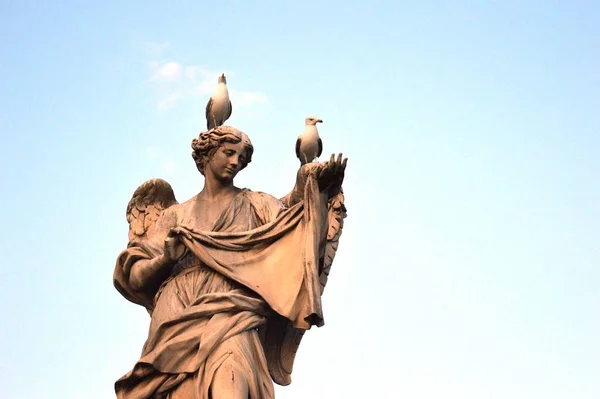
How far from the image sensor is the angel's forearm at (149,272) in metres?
12.3

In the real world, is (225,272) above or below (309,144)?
below

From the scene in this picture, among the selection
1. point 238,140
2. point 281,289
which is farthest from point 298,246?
point 238,140

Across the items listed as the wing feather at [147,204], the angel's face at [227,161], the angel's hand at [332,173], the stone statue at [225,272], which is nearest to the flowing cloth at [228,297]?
the stone statue at [225,272]

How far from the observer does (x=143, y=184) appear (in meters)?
13.2

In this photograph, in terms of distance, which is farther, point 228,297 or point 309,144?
point 309,144

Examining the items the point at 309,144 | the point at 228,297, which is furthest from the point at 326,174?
the point at 228,297

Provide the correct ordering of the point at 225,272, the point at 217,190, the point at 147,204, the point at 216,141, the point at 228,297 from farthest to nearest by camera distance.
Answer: the point at 147,204
the point at 217,190
the point at 216,141
the point at 225,272
the point at 228,297

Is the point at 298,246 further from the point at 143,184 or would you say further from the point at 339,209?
the point at 143,184

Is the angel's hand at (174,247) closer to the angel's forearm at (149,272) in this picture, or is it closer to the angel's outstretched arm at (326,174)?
the angel's forearm at (149,272)

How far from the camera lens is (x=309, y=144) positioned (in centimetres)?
1300

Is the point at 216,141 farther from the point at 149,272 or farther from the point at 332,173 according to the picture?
the point at 149,272

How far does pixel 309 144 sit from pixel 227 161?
88 centimetres

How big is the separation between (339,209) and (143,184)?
2087 mm

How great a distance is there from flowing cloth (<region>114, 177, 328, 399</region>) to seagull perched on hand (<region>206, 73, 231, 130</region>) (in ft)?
3.55
